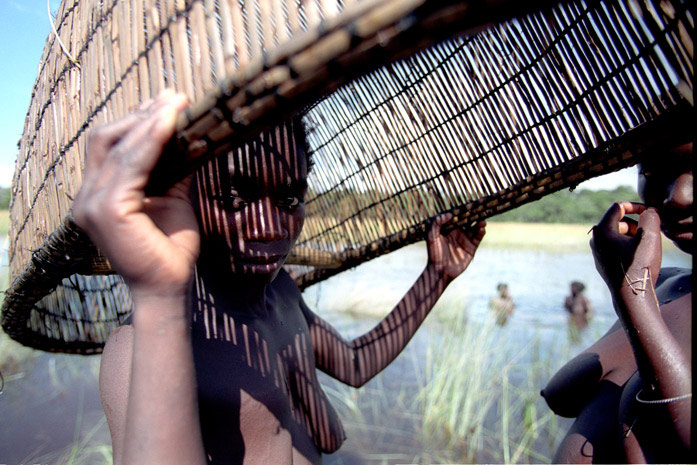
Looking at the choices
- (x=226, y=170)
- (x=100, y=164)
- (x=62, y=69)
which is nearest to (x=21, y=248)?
(x=62, y=69)

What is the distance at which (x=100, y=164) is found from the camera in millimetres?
543

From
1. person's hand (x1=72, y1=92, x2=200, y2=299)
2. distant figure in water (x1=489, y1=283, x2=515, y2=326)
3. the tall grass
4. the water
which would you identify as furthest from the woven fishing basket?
distant figure in water (x1=489, y1=283, x2=515, y2=326)

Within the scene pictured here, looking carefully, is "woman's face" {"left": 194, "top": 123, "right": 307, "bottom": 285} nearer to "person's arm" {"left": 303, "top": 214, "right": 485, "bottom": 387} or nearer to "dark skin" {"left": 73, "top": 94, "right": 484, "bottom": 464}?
"dark skin" {"left": 73, "top": 94, "right": 484, "bottom": 464}

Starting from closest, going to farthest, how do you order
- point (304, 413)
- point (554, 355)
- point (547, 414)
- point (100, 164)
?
point (100, 164)
point (304, 413)
point (547, 414)
point (554, 355)

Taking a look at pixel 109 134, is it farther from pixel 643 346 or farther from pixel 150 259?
pixel 643 346

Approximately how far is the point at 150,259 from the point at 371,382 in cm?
371

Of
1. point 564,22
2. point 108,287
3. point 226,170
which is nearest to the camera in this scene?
point 226,170

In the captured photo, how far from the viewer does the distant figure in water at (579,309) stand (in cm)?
606

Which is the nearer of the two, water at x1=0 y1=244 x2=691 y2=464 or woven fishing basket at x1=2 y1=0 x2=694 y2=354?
woven fishing basket at x1=2 y1=0 x2=694 y2=354

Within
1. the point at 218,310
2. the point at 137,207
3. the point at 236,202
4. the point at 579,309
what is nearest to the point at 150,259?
the point at 137,207

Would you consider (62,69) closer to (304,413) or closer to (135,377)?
(135,377)

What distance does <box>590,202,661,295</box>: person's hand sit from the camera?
97cm

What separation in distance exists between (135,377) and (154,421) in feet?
0.22

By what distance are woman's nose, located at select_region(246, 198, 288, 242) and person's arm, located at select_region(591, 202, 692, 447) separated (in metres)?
0.81
